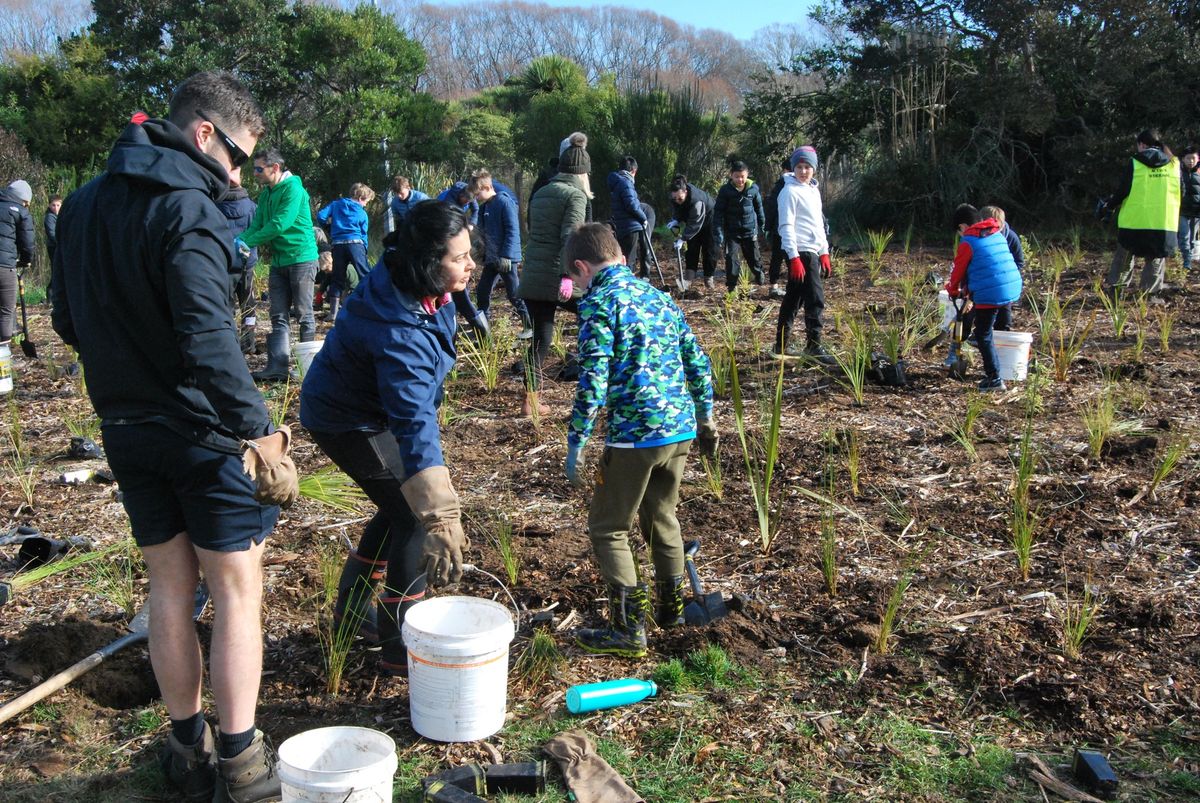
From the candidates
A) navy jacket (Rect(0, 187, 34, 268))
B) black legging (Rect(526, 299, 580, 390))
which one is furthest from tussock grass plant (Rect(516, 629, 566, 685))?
navy jacket (Rect(0, 187, 34, 268))

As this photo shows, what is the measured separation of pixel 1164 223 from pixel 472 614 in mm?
8826

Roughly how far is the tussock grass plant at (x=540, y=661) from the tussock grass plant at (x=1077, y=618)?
1.74 meters

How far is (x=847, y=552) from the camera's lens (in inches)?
170

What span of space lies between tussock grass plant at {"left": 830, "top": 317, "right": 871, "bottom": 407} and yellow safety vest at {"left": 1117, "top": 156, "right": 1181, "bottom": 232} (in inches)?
168

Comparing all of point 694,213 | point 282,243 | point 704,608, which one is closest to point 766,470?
point 704,608

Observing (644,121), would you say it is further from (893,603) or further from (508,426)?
(893,603)

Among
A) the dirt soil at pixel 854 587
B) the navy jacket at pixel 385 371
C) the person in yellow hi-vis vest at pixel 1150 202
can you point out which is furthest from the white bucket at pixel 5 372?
the person in yellow hi-vis vest at pixel 1150 202

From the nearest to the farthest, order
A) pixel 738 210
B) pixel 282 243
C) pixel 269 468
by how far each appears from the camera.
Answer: pixel 269 468, pixel 282 243, pixel 738 210

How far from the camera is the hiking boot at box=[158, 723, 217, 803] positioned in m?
2.72

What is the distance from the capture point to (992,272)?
652 centimetres

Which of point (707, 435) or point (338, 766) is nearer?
point (338, 766)

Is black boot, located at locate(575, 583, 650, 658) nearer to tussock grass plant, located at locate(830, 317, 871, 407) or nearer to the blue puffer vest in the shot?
tussock grass plant, located at locate(830, 317, 871, 407)

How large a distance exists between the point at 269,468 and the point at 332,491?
2426 millimetres

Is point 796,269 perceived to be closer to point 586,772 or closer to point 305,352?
point 305,352
